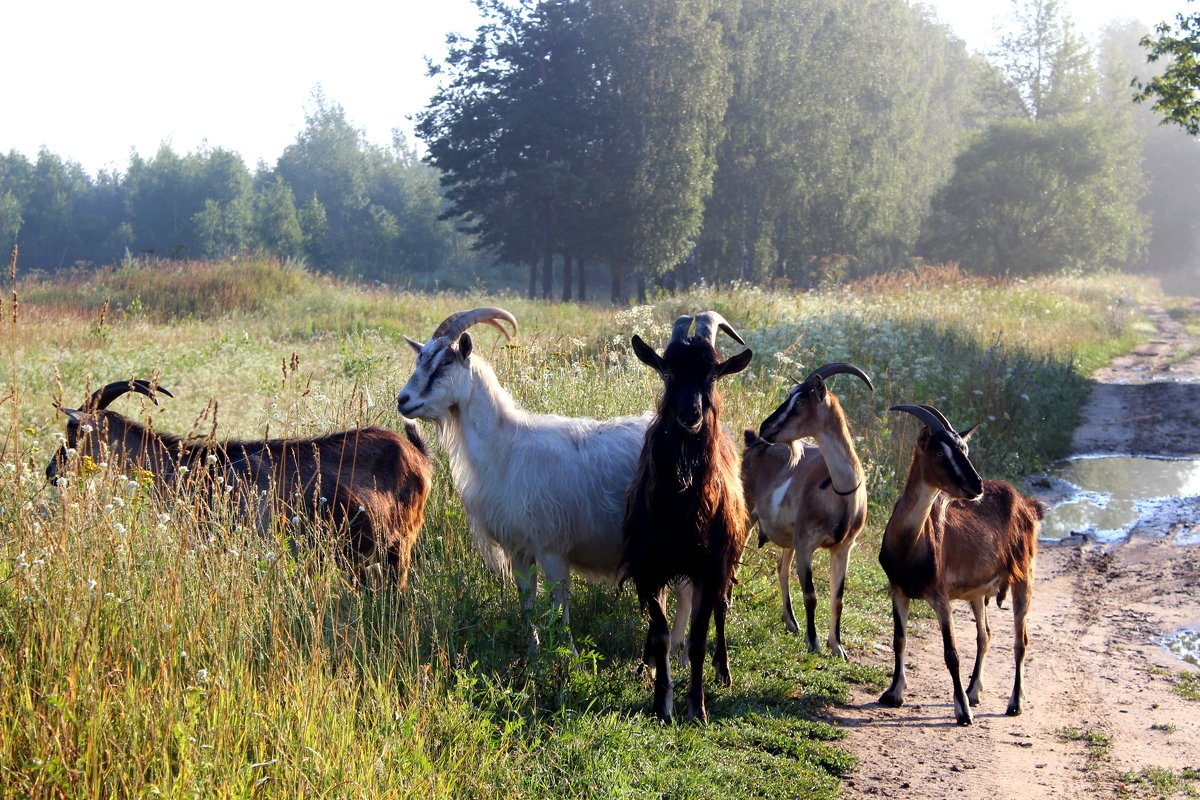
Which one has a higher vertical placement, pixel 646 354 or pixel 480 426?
pixel 646 354

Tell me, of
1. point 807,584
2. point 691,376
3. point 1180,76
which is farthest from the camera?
point 1180,76

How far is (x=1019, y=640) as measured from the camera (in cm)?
631

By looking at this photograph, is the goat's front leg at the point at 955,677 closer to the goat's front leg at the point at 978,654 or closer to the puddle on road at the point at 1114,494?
the goat's front leg at the point at 978,654

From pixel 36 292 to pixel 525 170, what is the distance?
1952 centimetres

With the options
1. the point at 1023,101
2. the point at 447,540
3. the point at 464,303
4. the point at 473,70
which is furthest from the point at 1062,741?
the point at 1023,101

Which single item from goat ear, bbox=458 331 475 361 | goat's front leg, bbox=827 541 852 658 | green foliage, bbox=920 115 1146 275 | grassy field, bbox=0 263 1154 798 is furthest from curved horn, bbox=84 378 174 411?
green foliage, bbox=920 115 1146 275

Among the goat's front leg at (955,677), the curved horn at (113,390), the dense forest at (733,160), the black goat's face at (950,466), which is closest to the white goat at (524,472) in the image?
the goat's front leg at (955,677)

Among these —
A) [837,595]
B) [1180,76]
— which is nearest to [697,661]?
[837,595]

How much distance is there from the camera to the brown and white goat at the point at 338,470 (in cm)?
628

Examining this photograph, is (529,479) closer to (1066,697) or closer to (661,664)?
(661,664)

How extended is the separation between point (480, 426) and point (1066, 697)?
3.90 meters

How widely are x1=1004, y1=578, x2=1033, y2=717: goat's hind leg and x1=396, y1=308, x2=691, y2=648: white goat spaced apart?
198cm

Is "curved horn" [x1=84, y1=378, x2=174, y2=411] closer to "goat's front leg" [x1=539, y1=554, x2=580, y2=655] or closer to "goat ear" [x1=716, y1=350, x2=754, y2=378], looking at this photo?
"goat's front leg" [x1=539, y1=554, x2=580, y2=655]

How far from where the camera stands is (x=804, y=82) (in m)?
44.8
